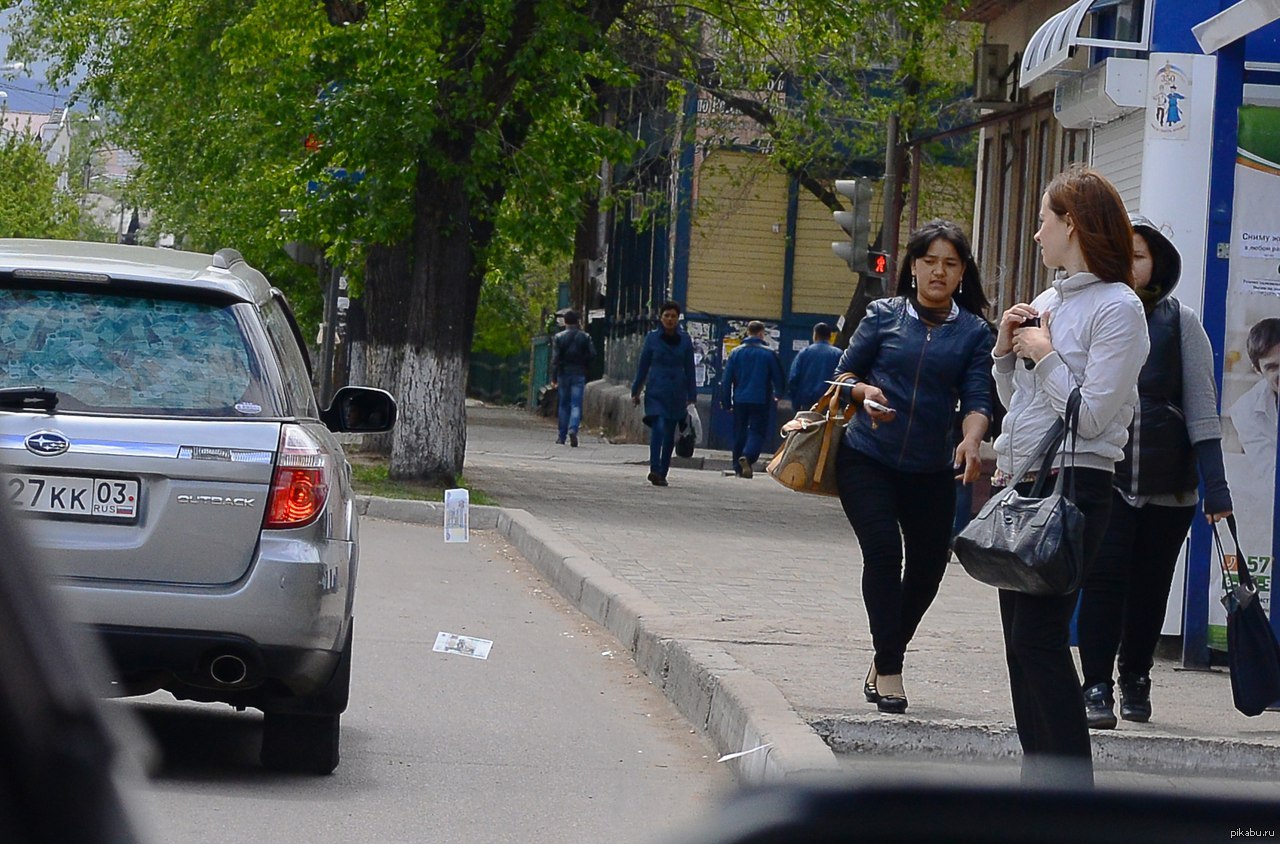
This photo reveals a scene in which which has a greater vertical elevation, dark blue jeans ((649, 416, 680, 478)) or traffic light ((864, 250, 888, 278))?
traffic light ((864, 250, 888, 278))

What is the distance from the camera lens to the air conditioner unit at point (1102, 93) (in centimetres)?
902

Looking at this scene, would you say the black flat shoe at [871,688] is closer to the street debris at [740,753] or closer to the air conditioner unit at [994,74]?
Answer: the street debris at [740,753]

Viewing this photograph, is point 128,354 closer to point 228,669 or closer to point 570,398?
point 228,669

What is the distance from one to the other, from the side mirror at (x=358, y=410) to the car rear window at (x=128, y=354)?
133 centimetres

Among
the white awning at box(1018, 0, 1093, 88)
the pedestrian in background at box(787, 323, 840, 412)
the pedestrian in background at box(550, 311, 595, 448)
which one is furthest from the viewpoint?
the pedestrian in background at box(550, 311, 595, 448)

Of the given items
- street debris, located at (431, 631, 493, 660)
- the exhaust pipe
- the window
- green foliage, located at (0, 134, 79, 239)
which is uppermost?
green foliage, located at (0, 134, 79, 239)

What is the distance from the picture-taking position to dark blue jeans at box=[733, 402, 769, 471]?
2388 centimetres

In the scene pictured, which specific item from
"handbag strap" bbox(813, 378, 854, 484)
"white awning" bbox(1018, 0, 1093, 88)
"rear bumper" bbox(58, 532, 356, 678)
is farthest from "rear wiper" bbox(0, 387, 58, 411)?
"white awning" bbox(1018, 0, 1093, 88)

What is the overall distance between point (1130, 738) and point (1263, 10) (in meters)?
3.06

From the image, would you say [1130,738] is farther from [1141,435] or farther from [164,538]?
[164,538]

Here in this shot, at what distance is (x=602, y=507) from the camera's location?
1753 centimetres

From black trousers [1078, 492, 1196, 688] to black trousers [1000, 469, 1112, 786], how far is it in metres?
1.36

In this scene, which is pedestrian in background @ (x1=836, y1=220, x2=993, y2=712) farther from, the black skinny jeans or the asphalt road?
the asphalt road

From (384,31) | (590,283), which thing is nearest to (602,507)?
(384,31)
